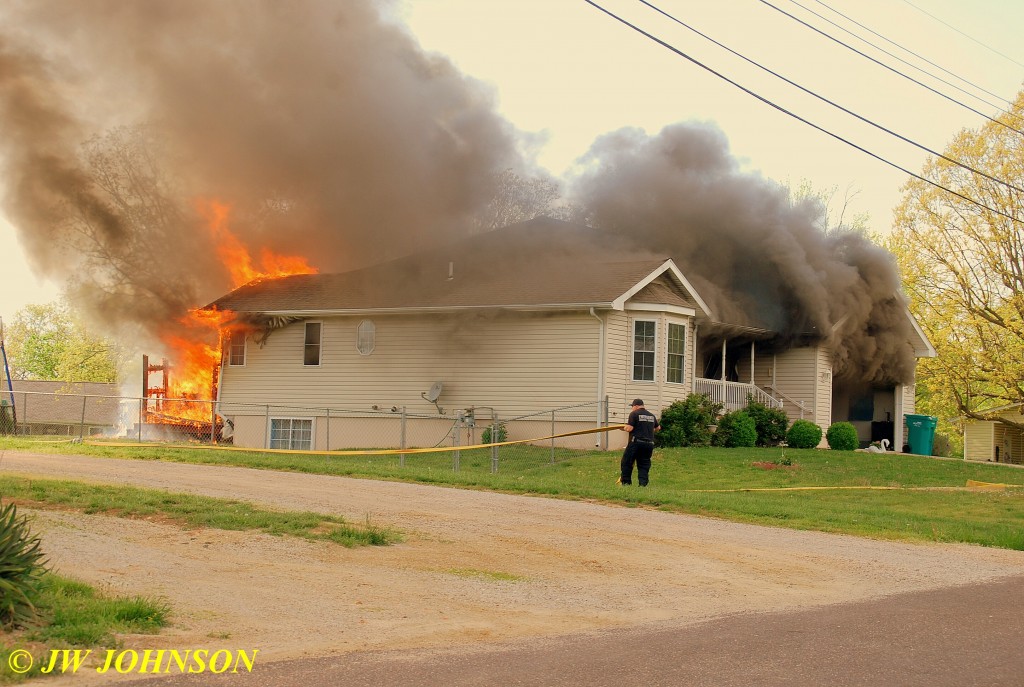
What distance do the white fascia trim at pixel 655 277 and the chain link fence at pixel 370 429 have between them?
2.36 meters

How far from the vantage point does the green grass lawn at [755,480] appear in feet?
48.6

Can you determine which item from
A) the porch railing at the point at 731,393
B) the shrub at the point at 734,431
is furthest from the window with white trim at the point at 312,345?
the shrub at the point at 734,431

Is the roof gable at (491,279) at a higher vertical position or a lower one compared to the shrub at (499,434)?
higher

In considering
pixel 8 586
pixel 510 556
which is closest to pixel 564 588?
pixel 510 556

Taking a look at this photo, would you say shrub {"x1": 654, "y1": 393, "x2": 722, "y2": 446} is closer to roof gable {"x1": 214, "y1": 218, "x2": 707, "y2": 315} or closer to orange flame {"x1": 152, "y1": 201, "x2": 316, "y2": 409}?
roof gable {"x1": 214, "y1": 218, "x2": 707, "y2": 315}

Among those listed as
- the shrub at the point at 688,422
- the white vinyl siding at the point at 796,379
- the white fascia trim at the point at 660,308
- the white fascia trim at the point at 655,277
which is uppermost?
the white fascia trim at the point at 655,277

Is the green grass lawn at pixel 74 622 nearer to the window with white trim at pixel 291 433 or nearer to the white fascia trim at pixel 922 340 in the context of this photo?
the window with white trim at pixel 291 433

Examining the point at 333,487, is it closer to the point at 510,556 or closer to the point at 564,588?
the point at 510,556

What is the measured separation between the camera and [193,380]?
31.2 metres

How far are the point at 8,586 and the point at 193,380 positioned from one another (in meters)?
25.3

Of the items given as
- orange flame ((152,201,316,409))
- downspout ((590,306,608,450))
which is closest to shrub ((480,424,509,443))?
downspout ((590,306,608,450))

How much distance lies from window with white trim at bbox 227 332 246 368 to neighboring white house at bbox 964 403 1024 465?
2885 centimetres

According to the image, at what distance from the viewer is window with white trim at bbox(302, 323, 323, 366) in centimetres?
2964

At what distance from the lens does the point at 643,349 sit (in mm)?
25906
